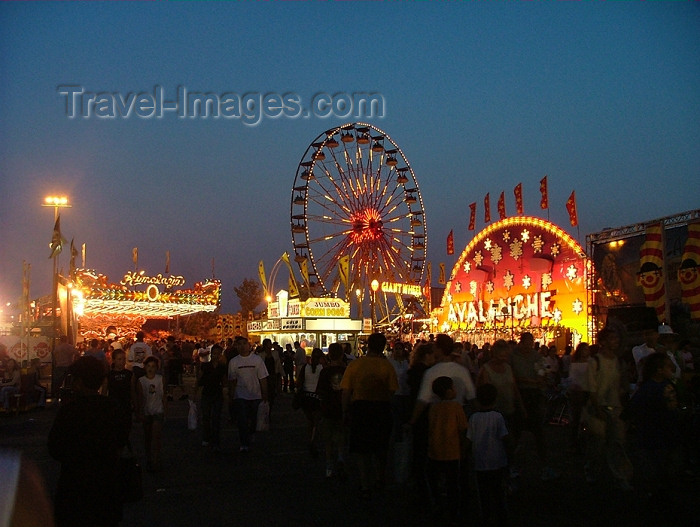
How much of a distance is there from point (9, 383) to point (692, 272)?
1740 cm

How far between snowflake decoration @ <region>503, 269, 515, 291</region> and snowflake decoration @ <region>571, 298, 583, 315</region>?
4946mm

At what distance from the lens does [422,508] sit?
7.64m

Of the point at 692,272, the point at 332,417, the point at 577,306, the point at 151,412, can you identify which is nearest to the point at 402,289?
the point at 577,306

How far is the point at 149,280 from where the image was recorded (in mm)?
48688

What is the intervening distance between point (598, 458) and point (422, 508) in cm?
237

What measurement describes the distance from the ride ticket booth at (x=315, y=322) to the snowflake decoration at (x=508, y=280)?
9.19 meters

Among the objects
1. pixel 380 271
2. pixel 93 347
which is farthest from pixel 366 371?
pixel 380 271

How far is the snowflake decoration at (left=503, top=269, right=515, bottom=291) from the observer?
40125mm

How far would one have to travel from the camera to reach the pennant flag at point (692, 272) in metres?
22.3

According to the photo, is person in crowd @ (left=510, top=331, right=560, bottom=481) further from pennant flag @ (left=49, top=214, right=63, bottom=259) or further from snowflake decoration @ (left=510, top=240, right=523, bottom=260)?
snowflake decoration @ (left=510, top=240, right=523, bottom=260)

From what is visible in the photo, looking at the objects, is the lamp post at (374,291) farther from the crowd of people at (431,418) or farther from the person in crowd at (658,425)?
the person in crowd at (658,425)

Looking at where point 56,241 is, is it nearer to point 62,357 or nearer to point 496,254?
point 62,357

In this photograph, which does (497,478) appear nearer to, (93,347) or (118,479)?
(118,479)

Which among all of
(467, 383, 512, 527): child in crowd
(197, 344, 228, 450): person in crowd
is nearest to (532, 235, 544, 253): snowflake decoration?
(197, 344, 228, 450): person in crowd
